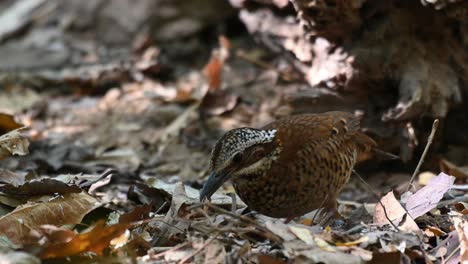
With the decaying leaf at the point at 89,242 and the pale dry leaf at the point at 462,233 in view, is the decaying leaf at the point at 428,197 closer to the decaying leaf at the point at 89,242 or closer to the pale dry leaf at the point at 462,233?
the pale dry leaf at the point at 462,233

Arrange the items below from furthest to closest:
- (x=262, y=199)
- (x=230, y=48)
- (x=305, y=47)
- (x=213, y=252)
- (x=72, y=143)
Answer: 1. (x=230, y=48)
2. (x=72, y=143)
3. (x=305, y=47)
4. (x=262, y=199)
5. (x=213, y=252)

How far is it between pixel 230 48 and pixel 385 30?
245 cm

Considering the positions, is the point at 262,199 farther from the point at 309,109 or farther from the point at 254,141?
the point at 309,109

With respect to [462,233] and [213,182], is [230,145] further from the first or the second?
[462,233]

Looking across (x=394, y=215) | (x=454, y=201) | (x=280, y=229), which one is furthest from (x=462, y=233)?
(x=280, y=229)

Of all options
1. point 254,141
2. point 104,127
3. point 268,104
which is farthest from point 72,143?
point 254,141

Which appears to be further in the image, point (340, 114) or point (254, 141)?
point (340, 114)

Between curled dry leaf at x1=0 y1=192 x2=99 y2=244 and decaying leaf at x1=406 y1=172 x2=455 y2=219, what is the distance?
170 centimetres

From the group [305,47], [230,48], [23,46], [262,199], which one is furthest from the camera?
[23,46]

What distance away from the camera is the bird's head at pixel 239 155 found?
420 centimetres

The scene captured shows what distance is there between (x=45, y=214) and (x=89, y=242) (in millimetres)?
600

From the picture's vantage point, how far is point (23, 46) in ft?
28.4

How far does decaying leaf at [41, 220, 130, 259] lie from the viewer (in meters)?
3.66

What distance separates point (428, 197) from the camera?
14.9 feet
